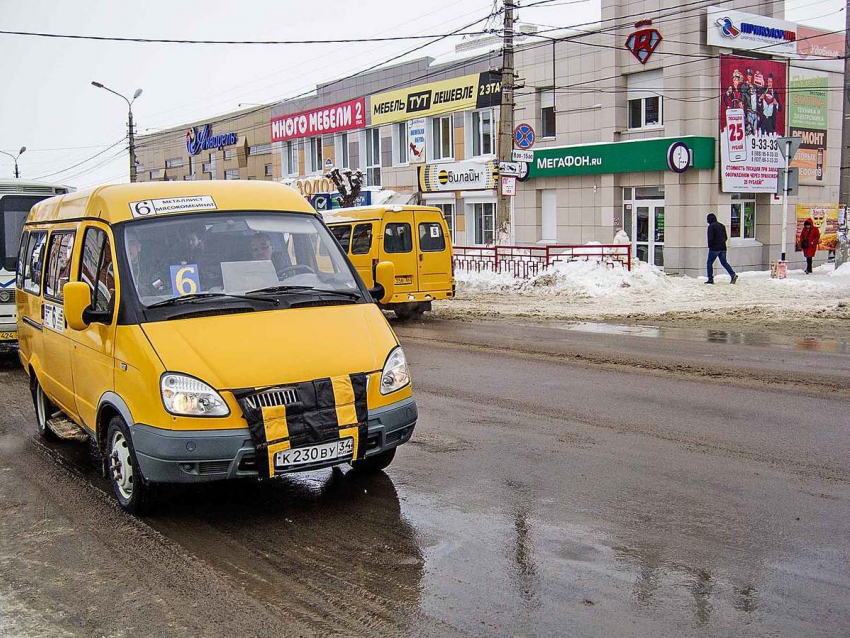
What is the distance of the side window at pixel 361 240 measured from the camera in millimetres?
18906

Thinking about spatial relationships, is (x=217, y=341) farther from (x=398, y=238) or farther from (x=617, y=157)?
(x=617, y=157)

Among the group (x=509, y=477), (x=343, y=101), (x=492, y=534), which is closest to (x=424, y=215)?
(x=509, y=477)

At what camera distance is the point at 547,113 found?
32469 millimetres

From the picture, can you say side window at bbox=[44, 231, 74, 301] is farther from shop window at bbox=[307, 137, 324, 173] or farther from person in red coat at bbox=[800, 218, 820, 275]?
shop window at bbox=[307, 137, 324, 173]

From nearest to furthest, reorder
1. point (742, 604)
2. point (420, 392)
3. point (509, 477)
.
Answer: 1. point (742, 604)
2. point (509, 477)
3. point (420, 392)

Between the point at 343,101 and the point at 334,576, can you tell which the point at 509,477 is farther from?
the point at 343,101

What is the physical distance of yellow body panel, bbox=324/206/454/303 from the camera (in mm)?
18547

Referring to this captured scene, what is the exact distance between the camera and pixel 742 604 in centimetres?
428

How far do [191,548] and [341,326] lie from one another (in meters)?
1.69

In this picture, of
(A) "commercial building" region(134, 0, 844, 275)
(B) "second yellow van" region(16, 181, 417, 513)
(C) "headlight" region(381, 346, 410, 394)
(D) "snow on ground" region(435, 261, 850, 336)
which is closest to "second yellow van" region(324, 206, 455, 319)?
(D) "snow on ground" region(435, 261, 850, 336)

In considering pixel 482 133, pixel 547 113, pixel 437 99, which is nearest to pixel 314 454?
pixel 547 113

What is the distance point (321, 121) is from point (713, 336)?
34.0m

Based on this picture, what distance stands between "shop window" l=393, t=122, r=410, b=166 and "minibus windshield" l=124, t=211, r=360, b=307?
3387 centimetres

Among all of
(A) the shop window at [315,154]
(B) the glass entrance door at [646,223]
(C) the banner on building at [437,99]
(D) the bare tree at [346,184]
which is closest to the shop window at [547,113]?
(C) the banner on building at [437,99]
